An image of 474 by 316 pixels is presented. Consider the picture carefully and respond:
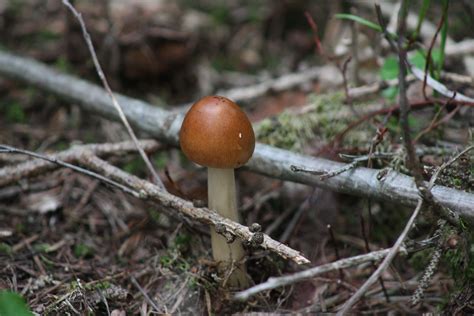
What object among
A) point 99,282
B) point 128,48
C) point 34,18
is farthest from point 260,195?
point 34,18

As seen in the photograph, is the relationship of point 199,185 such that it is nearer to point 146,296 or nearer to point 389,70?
point 146,296

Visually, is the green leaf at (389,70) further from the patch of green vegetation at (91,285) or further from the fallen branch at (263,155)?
the patch of green vegetation at (91,285)

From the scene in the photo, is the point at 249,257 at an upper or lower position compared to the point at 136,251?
upper

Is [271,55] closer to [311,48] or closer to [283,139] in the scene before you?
[311,48]

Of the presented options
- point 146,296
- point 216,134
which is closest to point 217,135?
point 216,134

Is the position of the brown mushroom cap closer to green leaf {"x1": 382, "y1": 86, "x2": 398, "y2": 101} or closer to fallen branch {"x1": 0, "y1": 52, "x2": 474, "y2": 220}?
fallen branch {"x1": 0, "y1": 52, "x2": 474, "y2": 220}

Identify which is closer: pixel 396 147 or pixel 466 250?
pixel 466 250

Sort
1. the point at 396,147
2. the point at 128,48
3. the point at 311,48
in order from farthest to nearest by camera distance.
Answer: the point at 311,48 → the point at 128,48 → the point at 396,147

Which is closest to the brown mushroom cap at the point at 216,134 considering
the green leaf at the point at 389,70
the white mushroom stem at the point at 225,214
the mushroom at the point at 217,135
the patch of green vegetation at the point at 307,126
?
the mushroom at the point at 217,135
